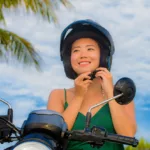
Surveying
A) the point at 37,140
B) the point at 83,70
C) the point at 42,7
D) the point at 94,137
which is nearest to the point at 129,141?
the point at 94,137

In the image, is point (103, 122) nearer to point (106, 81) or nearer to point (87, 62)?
point (106, 81)

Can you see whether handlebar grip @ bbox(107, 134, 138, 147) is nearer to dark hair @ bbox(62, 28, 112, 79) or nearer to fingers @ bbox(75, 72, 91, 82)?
fingers @ bbox(75, 72, 91, 82)

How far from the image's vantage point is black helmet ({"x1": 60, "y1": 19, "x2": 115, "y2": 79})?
10.5ft

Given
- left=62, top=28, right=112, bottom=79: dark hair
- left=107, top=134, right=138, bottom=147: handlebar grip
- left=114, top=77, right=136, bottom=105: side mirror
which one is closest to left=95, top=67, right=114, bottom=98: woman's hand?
left=62, top=28, right=112, bottom=79: dark hair

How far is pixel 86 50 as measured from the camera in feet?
10.4

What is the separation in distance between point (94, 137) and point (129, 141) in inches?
6.0

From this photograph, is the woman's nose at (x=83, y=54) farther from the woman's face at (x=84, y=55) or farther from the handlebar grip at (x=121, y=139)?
the handlebar grip at (x=121, y=139)

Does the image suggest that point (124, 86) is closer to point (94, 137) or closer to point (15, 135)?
point (94, 137)

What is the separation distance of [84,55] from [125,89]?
3.51ft

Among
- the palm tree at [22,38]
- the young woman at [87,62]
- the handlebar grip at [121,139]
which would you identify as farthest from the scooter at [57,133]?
the palm tree at [22,38]

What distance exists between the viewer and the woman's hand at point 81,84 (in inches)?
112

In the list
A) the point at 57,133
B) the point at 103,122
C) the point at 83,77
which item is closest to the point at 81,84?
the point at 83,77

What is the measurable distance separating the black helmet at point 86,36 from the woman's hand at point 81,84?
0.33m

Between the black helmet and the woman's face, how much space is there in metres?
0.03
